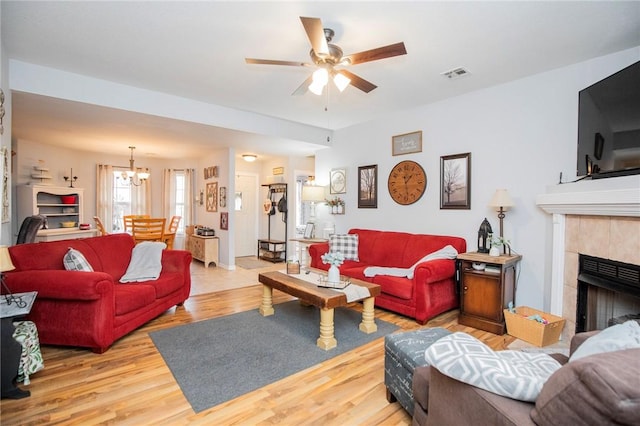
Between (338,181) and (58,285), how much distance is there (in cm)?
414

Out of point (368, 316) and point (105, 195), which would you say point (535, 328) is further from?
point (105, 195)

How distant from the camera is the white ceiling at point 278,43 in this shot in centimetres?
224

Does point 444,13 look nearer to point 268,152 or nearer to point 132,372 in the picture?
point 132,372

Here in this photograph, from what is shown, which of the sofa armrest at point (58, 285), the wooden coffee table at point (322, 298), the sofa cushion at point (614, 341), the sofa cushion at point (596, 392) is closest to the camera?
the sofa cushion at point (596, 392)

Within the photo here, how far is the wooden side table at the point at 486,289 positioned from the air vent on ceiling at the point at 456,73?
1.94m

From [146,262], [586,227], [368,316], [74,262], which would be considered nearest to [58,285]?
[74,262]

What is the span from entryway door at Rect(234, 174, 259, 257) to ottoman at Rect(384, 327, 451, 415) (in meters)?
6.11

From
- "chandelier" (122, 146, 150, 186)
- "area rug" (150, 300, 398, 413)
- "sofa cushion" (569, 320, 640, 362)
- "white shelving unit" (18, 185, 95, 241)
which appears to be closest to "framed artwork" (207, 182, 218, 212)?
"chandelier" (122, 146, 150, 186)

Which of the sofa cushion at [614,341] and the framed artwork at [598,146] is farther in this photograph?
the framed artwork at [598,146]

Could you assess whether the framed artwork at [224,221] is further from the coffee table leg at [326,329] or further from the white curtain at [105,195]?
the coffee table leg at [326,329]

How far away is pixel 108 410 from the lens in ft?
6.23

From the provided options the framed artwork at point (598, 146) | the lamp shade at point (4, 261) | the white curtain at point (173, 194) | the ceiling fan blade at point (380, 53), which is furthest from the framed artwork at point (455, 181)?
the white curtain at point (173, 194)

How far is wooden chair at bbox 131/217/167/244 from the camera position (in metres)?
5.61

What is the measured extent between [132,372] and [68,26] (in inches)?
109
